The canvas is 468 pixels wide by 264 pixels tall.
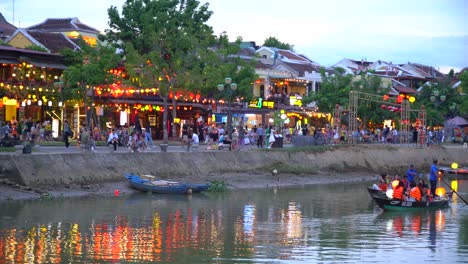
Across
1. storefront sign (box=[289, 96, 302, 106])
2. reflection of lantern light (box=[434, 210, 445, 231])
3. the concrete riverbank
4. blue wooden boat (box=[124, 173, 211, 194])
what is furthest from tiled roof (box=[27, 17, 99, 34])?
reflection of lantern light (box=[434, 210, 445, 231])

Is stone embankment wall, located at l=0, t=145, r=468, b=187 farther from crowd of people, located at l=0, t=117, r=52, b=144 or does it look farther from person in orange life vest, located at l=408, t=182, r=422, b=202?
person in orange life vest, located at l=408, t=182, r=422, b=202

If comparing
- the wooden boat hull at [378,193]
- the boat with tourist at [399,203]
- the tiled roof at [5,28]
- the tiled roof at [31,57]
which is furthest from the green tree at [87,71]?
the boat with tourist at [399,203]

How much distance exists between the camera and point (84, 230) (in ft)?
110

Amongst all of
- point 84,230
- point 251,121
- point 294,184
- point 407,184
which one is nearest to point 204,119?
point 251,121

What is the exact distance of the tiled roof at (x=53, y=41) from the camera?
235ft

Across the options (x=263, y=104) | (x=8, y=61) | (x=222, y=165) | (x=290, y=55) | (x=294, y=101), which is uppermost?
(x=290, y=55)

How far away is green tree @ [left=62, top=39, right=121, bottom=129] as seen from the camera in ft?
211

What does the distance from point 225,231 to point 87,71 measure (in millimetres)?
32787

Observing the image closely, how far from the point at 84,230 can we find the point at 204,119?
51.0 metres

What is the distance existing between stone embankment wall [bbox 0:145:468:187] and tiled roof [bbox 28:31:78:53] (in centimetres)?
2199

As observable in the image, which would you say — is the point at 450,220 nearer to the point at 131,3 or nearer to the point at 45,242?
the point at 45,242

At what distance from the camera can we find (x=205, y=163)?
5394 cm

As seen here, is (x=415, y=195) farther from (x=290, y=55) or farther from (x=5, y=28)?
(x=290, y=55)

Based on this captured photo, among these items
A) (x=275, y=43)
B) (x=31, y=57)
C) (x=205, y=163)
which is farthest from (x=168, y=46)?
(x=275, y=43)
